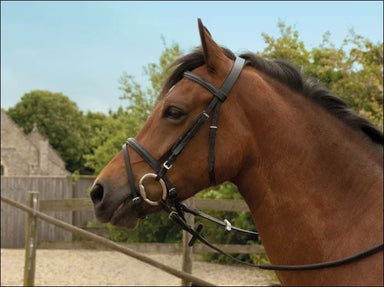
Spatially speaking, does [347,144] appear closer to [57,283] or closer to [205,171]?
[205,171]

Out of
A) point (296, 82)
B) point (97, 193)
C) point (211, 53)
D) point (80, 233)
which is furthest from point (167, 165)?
point (80, 233)

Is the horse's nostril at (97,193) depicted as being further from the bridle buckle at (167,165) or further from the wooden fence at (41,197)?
A: the wooden fence at (41,197)

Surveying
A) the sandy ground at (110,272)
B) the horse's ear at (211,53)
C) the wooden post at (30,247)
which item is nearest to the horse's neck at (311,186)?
the horse's ear at (211,53)

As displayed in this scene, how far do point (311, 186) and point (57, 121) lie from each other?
42.8m

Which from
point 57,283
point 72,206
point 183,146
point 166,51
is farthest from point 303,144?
point 166,51

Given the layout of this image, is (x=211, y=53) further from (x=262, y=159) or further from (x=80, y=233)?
(x=80, y=233)

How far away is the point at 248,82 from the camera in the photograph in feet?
6.87

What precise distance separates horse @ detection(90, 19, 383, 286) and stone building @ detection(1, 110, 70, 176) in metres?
28.8

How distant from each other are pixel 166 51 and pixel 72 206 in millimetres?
8252

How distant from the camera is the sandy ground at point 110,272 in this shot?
888 centimetres

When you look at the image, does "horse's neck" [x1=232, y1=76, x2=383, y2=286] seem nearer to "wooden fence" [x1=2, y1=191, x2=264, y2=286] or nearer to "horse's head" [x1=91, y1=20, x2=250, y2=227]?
"horse's head" [x1=91, y1=20, x2=250, y2=227]

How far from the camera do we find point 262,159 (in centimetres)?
204

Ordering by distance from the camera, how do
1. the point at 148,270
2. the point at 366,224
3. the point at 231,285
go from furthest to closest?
the point at 148,270 < the point at 231,285 < the point at 366,224

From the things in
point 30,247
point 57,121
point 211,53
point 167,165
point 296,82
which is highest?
point 57,121
